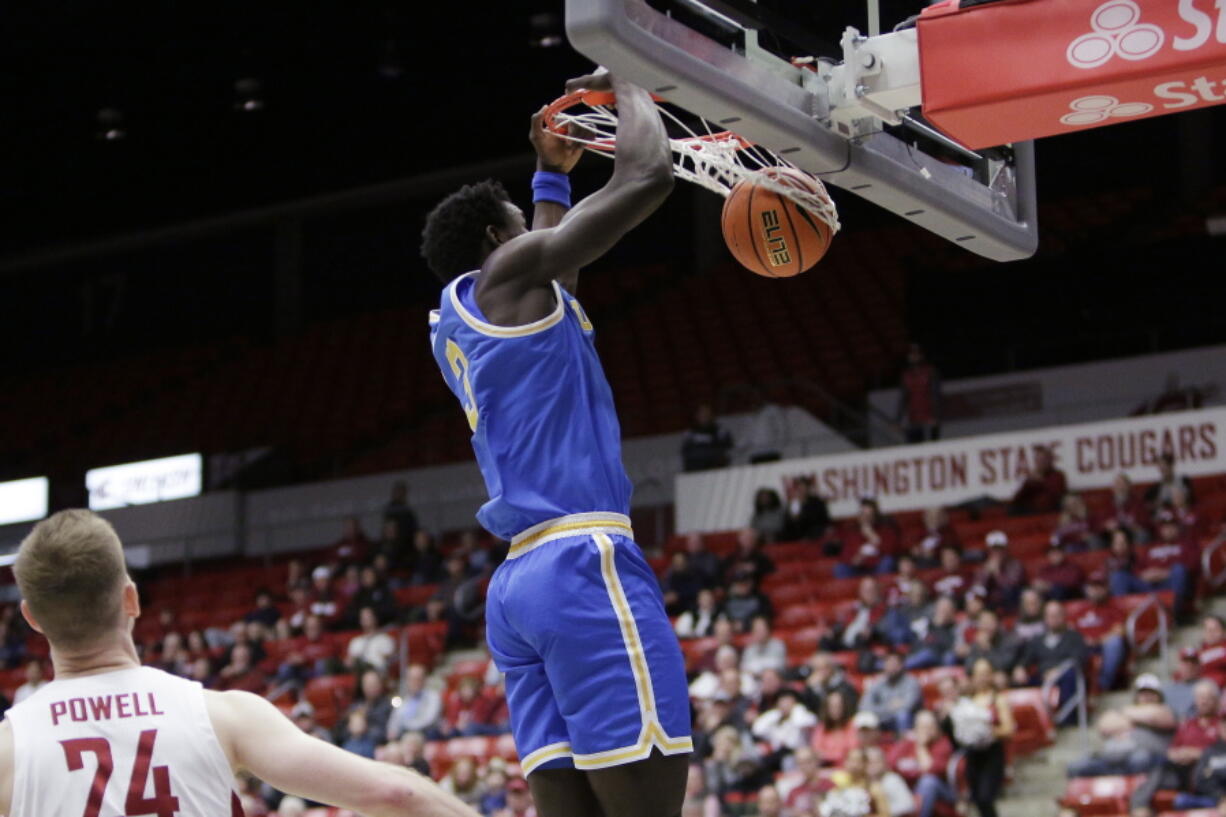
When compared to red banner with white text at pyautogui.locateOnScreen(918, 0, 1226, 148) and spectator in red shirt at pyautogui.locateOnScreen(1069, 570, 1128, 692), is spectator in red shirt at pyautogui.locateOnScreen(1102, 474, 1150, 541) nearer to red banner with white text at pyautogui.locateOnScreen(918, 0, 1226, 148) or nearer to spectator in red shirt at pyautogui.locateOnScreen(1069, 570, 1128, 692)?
spectator in red shirt at pyautogui.locateOnScreen(1069, 570, 1128, 692)

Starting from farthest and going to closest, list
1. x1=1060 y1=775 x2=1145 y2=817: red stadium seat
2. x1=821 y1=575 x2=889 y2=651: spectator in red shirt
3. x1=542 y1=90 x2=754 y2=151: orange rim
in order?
1. x1=821 y1=575 x2=889 y2=651: spectator in red shirt
2. x1=1060 y1=775 x2=1145 y2=817: red stadium seat
3. x1=542 y1=90 x2=754 y2=151: orange rim

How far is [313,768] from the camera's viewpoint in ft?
7.95

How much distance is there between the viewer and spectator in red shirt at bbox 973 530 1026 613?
12156 millimetres

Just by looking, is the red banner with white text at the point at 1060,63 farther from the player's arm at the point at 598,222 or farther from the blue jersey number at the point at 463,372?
the blue jersey number at the point at 463,372

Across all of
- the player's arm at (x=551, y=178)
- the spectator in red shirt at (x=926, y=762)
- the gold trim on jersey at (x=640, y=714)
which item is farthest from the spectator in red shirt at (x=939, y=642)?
the gold trim on jersey at (x=640, y=714)

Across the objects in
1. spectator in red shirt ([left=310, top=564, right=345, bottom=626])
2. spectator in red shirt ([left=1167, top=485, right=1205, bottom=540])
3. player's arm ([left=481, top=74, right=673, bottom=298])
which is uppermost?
player's arm ([left=481, top=74, right=673, bottom=298])

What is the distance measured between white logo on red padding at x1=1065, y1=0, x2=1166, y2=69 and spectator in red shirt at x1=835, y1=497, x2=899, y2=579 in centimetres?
962

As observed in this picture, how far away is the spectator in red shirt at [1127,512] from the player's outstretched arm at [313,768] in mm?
10862

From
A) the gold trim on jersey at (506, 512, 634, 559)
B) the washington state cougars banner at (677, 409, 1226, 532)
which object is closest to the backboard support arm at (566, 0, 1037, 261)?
the gold trim on jersey at (506, 512, 634, 559)

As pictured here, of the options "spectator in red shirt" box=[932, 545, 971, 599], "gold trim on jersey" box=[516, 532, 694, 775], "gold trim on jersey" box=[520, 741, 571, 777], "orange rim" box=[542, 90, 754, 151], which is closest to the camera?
"gold trim on jersey" box=[516, 532, 694, 775]

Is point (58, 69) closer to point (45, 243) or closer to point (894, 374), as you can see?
point (45, 243)

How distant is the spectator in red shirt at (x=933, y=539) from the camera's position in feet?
43.8

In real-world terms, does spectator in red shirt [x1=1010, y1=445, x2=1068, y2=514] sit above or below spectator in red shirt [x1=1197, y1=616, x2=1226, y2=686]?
above

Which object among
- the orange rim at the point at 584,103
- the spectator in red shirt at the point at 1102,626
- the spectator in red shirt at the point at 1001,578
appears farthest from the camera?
the spectator in red shirt at the point at 1001,578
